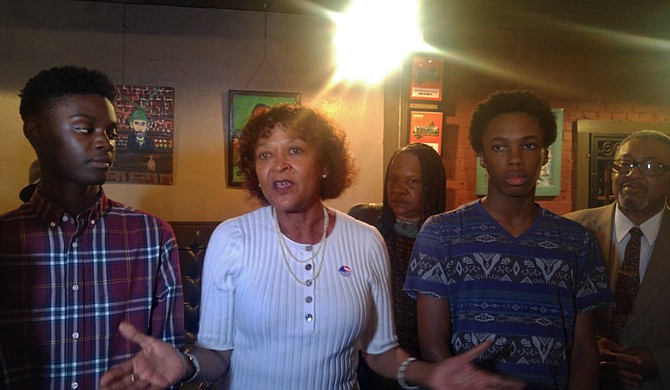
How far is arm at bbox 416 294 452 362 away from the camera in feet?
5.31

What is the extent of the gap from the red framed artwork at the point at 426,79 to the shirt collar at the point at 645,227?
6.64 feet

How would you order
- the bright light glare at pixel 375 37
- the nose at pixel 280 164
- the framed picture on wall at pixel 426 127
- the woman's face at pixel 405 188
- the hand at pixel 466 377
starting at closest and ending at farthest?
the hand at pixel 466 377, the nose at pixel 280 164, the woman's face at pixel 405 188, the bright light glare at pixel 375 37, the framed picture on wall at pixel 426 127

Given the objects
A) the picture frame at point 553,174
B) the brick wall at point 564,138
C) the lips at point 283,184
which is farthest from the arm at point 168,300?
the picture frame at point 553,174

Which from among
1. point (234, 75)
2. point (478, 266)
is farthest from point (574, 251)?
point (234, 75)

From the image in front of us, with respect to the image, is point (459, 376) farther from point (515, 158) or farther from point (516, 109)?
point (516, 109)

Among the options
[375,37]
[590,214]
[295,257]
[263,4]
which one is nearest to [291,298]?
[295,257]

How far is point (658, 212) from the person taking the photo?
7.26 ft

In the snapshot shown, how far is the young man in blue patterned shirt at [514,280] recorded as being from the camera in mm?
1588

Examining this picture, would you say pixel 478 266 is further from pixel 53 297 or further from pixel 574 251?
pixel 53 297

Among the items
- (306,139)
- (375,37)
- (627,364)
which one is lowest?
(627,364)

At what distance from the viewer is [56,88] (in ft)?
5.32

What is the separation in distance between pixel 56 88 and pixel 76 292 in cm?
63

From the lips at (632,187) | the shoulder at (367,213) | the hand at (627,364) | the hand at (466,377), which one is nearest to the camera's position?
the hand at (466,377)

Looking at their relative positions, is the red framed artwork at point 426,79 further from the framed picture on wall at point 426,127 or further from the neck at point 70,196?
the neck at point 70,196
